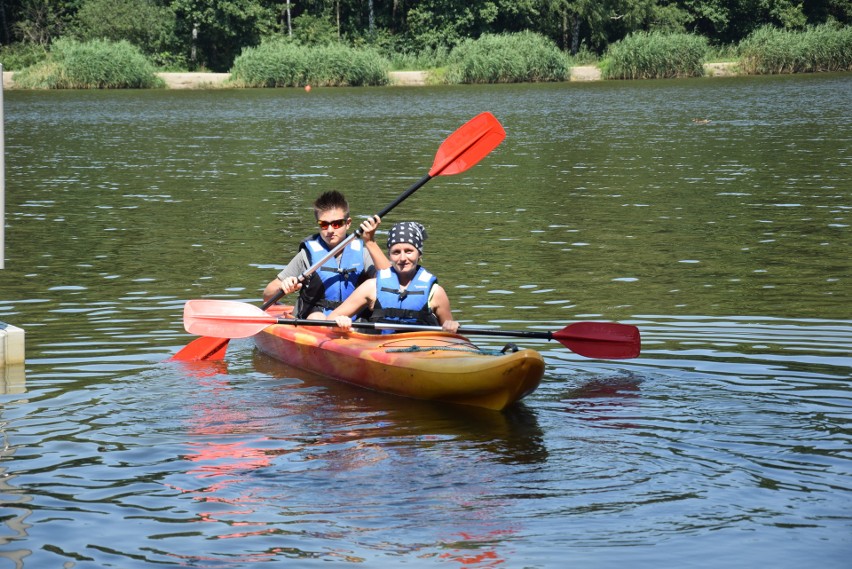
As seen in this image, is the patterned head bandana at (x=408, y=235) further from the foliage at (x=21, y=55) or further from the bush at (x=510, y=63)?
the foliage at (x=21, y=55)

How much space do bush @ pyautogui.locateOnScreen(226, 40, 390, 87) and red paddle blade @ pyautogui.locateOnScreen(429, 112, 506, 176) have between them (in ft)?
135

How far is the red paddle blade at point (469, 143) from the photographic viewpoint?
9820 millimetres

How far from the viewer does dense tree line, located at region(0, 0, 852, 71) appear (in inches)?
2297

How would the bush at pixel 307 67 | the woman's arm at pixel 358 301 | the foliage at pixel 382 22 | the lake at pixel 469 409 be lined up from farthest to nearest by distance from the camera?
the foliage at pixel 382 22 < the bush at pixel 307 67 < the woman's arm at pixel 358 301 < the lake at pixel 469 409

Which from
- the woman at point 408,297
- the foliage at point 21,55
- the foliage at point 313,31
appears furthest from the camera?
the foliage at point 313,31

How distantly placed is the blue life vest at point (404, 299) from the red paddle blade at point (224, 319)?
31.9 inches

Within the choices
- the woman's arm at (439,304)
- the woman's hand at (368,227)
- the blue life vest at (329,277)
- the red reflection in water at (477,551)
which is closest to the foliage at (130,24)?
the blue life vest at (329,277)

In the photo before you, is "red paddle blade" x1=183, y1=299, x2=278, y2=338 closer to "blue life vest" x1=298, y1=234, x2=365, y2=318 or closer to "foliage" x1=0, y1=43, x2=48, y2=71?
"blue life vest" x1=298, y1=234, x2=365, y2=318

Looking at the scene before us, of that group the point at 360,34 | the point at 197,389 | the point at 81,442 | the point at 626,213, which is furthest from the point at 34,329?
the point at 360,34

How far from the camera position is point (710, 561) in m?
4.86

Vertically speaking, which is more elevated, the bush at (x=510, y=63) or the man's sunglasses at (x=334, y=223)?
the bush at (x=510, y=63)

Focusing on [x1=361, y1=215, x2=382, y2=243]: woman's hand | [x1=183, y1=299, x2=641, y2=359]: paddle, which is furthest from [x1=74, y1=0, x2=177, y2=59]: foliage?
[x1=361, y1=215, x2=382, y2=243]: woman's hand

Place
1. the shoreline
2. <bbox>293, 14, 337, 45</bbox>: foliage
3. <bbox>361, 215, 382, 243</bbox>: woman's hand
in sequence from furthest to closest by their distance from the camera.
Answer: <bbox>293, 14, 337, 45</bbox>: foliage, the shoreline, <bbox>361, 215, 382, 243</bbox>: woman's hand

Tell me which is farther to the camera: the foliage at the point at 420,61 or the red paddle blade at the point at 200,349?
the foliage at the point at 420,61
